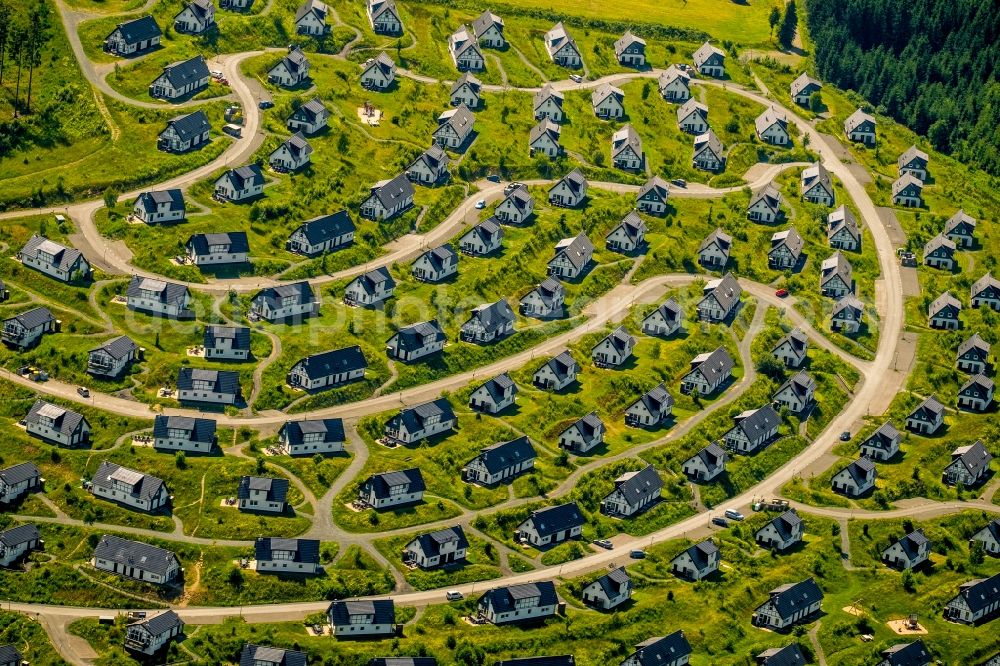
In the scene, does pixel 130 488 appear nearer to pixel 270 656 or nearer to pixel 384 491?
pixel 384 491

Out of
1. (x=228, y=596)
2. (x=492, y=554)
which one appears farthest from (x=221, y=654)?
(x=492, y=554)

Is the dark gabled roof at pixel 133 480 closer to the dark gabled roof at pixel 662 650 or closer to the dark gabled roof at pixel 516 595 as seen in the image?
the dark gabled roof at pixel 516 595

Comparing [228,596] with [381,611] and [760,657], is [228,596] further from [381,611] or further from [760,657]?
[760,657]

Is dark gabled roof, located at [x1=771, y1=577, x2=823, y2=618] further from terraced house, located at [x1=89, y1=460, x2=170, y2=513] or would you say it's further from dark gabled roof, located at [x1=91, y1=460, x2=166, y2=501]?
dark gabled roof, located at [x1=91, y1=460, x2=166, y2=501]

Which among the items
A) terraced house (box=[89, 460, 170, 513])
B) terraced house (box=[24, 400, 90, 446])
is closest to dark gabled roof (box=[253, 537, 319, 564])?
terraced house (box=[89, 460, 170, 513])

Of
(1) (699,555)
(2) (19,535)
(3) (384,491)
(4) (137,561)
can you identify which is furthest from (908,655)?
(2) (19,535)
